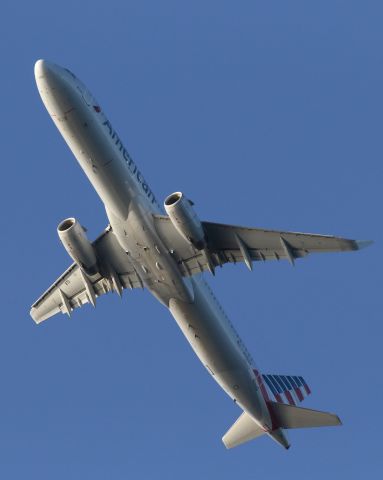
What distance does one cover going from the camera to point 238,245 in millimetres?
39562

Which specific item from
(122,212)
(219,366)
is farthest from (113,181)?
(219,366)

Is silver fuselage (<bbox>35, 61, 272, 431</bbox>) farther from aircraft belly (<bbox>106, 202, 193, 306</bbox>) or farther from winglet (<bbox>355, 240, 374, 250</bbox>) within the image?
winglet (<bbox>355, 240, 374, 250</bbox>)

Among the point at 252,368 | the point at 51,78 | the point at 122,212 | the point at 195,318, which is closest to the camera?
the point at 51,78

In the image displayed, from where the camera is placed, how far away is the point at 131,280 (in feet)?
140

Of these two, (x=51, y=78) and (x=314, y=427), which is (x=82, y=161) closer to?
(x=51, y=78)

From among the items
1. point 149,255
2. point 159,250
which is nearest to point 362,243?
point 159,250

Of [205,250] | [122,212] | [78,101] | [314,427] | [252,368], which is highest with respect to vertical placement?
[78,101]

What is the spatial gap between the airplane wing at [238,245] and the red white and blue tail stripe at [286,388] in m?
9.04

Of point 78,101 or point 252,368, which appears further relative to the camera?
point 252,368

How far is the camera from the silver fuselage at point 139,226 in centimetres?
3578

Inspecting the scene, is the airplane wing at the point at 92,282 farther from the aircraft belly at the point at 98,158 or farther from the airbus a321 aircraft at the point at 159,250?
the aircraft belly at the point at 98,158

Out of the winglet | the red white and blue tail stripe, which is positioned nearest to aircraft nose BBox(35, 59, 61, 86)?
the winglet

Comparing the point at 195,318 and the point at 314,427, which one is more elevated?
the point at 195,318

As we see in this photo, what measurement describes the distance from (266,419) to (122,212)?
1502 cm
